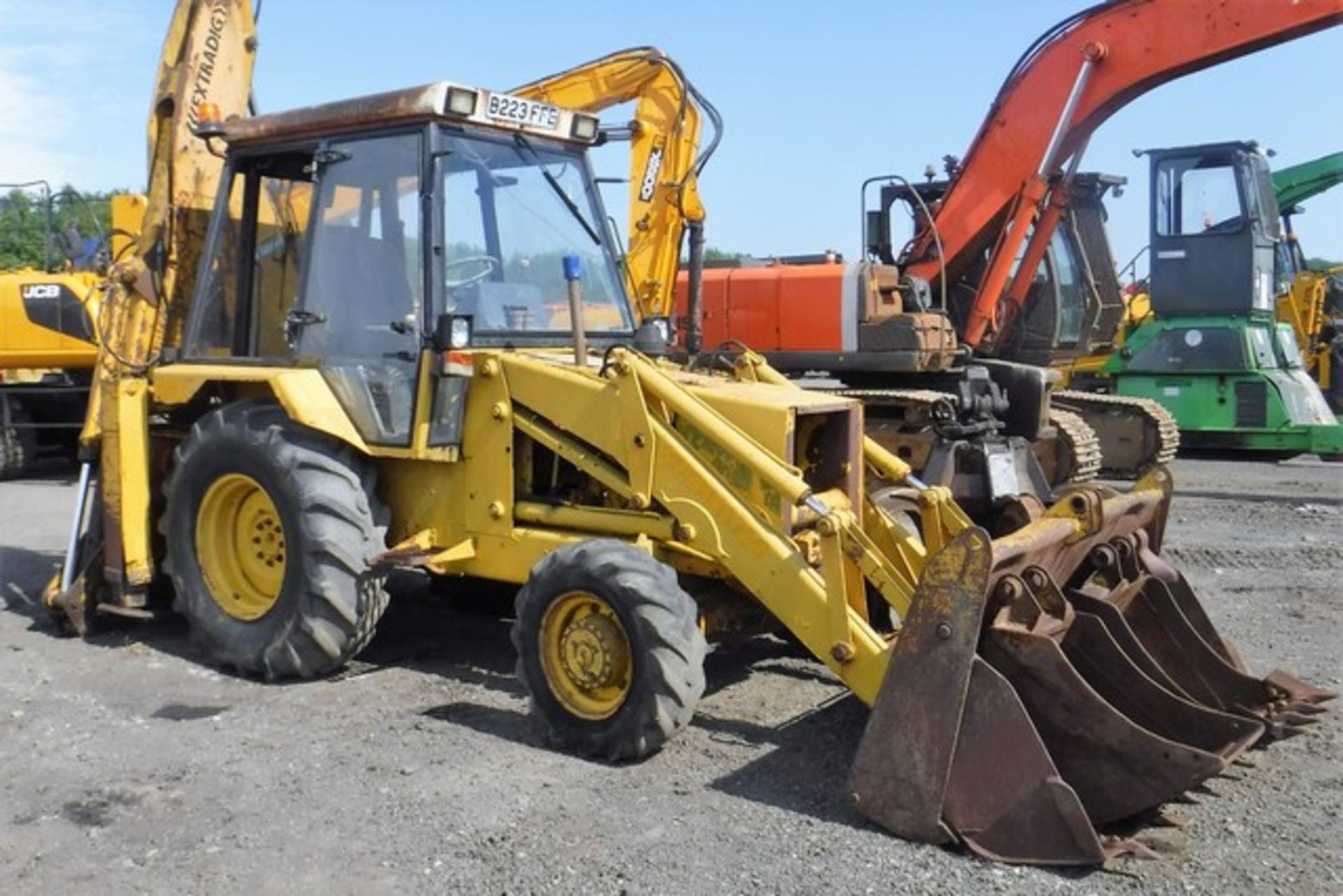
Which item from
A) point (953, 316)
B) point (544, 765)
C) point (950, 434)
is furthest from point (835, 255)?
point (544, 765)

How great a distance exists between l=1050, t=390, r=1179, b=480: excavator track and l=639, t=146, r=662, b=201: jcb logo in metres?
3.76

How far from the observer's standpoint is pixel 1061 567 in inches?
201

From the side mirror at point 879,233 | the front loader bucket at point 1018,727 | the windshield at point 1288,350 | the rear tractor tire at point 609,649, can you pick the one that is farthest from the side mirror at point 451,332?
the windshield at point 1288,350

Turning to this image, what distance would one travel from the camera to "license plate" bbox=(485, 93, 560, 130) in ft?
19.9

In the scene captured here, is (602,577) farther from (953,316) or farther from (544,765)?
(953,316)

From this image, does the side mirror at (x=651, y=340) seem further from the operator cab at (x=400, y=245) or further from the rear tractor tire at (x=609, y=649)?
the rear tractor tire at (x=609, y=649)

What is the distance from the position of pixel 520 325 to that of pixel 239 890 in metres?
2.93

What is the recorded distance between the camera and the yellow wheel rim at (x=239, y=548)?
20.7 feet

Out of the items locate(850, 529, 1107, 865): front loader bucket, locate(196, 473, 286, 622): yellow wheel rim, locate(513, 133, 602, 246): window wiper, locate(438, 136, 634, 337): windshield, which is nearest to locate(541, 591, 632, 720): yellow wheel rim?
locate(850, 529, 1107, 865): front loader bucket

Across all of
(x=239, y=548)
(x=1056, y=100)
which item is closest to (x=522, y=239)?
(x=239, y=548)

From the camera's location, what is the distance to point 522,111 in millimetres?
6254

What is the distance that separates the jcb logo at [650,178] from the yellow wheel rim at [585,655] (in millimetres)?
5709

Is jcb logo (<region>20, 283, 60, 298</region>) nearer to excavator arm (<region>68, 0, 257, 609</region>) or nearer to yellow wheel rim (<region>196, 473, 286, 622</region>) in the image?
excavator arm (<region>68, 0, 257, 609</region>)

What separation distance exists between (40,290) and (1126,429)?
34.3ft
